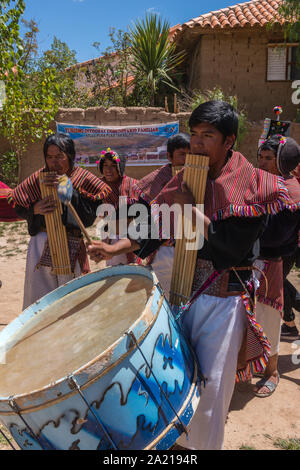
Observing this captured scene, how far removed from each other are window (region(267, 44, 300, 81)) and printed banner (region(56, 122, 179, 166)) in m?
4.51

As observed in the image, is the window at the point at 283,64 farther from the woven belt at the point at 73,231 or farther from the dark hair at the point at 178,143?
the woven belt at the point at 73,231

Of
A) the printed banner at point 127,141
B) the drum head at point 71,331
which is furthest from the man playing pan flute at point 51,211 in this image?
the printed banner at point 127,141

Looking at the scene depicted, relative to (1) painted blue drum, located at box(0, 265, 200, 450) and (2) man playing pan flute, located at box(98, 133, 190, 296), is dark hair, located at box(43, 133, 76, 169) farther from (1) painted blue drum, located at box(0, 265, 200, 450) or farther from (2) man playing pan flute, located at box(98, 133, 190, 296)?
(1) painted blue drum, located at box(0, 265, 200, 450)

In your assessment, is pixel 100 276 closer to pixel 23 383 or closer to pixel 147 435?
pixel 23 383

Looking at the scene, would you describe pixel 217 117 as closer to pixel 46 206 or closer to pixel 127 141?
pixel 46 206

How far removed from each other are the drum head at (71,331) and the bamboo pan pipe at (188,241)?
188 mm

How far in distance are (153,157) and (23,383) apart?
29.1 ft

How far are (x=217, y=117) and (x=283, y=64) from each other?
1222 cm

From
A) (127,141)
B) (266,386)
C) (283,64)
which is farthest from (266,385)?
(283,64)

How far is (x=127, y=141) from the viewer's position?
10.1 meters

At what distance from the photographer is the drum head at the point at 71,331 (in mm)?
1597

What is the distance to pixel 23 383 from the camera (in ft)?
5.24

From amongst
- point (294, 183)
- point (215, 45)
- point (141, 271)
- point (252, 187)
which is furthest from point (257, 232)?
point (215, 45)

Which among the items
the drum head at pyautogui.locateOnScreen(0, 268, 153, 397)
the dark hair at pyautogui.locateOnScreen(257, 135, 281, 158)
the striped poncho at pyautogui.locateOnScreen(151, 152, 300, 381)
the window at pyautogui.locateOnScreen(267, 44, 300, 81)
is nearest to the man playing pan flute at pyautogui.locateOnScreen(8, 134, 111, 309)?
the drum head at pyautogui.locateOnScreen(0, 268, 153, 397)
